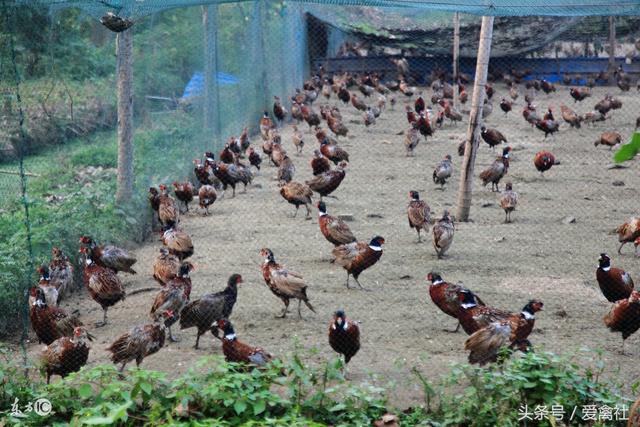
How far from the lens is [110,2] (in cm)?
746

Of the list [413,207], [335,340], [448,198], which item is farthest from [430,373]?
[448,198]

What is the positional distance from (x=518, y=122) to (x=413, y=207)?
11034 millimetres

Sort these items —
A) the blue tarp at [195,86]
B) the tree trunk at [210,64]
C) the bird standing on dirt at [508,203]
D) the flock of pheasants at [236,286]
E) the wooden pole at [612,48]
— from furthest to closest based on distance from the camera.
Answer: the wooden pole at [612,48] < the tree trunk at [210,64] < the blue tarp at [195,86] < the bird standing on dirt at [508,203] < the flock of pheasants at [236,286]

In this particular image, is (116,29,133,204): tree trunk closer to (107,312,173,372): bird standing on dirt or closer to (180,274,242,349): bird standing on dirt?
(180,274,242,349): bird standing on dirt

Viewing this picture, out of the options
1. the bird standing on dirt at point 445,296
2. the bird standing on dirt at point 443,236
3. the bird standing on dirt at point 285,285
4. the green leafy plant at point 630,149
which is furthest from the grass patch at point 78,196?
the green leafy plant at point 630,149

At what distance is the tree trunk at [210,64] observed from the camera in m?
12.9

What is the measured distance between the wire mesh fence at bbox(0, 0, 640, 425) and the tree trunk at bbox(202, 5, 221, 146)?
0.16 feet

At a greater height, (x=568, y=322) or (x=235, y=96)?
(x=235, y=96)

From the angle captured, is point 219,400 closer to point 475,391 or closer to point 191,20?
point 475,391

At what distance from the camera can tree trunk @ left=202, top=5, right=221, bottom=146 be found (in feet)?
42.4

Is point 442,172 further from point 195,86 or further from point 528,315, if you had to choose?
point 528,315

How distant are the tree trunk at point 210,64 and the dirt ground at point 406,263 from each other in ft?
4.67

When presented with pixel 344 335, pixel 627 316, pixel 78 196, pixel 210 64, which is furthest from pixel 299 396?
pixel 210 64

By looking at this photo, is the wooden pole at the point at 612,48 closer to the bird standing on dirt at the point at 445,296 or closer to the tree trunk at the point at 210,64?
A: the tree trunk at the point at 210,64
